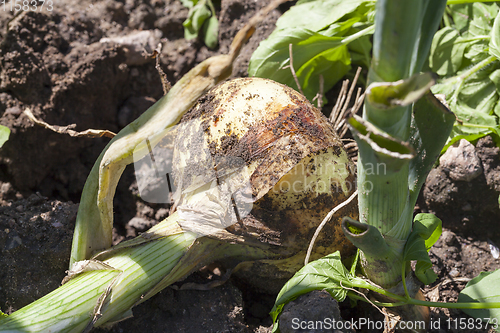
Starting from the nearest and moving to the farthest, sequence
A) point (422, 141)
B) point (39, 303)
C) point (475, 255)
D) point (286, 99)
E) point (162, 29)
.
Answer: point (422, 141)
point (39, 303)
point (286, 99)
point (475, 255)
point (162, 29)

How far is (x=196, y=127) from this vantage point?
127 cm

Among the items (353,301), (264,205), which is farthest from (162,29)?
(353,301)

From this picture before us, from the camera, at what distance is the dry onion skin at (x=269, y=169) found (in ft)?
3.80

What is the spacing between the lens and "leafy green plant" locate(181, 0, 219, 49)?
200cm

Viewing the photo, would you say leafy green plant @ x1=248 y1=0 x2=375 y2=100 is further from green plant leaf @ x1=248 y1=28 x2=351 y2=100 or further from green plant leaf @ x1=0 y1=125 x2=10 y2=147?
green plant leaf @ x1=0 y1=125 x2=10 y2=147

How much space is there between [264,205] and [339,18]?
97cm

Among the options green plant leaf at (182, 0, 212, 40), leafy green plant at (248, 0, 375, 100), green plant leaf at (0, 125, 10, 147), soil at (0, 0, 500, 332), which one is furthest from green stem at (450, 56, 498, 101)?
green plant leaf at (0, 125, 10, 147)

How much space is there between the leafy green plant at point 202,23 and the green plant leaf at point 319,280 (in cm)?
137

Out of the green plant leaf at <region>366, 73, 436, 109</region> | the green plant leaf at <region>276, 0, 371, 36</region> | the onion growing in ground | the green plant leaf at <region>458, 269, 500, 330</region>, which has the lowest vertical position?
the green plant leaf at <region>458, 269, 500, 330</region>

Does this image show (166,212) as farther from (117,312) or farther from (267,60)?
A: (267,60)

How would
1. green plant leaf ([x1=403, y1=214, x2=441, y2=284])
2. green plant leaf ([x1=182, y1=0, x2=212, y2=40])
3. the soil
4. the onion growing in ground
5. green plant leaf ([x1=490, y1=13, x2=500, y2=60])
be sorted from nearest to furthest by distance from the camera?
1. green plant leaf ([x1=403, y1=214, x2=441, y2=284])
2. the onion growing in ground
3. the soil
4. green plant leaf ([x1=490, y1=13, x2=500, y2=60])
5. green plant leaf ([x1=182, y1=0, x2=212, y2=40])

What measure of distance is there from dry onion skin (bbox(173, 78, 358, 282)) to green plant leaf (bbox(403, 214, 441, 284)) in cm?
21

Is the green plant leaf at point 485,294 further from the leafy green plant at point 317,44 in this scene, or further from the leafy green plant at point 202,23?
the leafy green plant at point 202,23

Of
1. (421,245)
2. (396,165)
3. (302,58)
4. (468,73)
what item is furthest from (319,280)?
(468,73)
